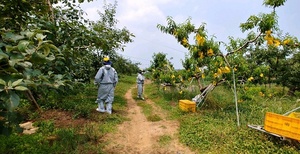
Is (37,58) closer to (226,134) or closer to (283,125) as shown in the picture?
(283,125)

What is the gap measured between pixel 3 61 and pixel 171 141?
4919 millimetres

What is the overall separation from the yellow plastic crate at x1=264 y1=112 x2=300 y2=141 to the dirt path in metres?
1.83

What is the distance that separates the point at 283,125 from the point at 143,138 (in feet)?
A: 10.7

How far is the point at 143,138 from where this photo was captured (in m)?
6.33

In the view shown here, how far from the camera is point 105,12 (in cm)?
1642

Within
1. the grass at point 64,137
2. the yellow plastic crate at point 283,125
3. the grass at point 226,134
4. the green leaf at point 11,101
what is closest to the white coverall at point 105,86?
the grass at point 64,137

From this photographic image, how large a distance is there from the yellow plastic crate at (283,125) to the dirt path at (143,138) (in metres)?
1.83

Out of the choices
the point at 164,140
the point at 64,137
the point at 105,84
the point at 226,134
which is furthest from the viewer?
the point at 105,84

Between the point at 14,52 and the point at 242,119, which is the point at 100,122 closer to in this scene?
the point at 242,119

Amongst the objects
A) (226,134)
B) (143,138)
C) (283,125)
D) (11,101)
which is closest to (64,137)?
(143,138)

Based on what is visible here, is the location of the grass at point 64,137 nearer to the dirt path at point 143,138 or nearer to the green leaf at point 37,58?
the dirt path at point 143,138

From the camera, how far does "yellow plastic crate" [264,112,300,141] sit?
4816mm

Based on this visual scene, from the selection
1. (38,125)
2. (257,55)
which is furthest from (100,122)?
(257,55)

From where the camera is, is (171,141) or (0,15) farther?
(171,141)
